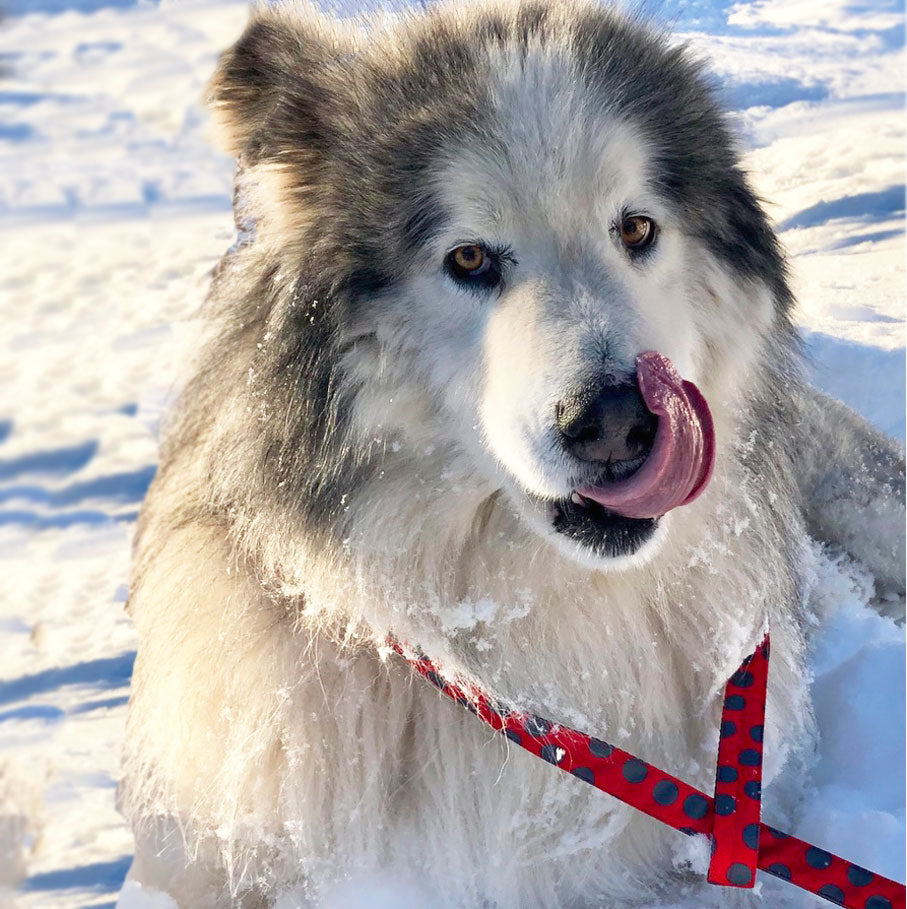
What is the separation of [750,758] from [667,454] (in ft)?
2.37

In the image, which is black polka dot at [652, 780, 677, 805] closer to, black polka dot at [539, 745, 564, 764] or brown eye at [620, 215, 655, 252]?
black polka dot at [539, 745, 564, 764]


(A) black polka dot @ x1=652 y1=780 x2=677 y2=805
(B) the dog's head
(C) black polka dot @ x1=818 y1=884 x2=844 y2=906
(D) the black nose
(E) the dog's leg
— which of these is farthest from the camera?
(E) the dog's leg

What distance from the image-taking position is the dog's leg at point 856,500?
2785 millimetres

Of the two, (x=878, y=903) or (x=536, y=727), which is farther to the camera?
(x=536, y=727)

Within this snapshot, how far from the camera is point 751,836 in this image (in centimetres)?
190

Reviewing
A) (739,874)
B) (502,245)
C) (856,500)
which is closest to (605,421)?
(502,245)

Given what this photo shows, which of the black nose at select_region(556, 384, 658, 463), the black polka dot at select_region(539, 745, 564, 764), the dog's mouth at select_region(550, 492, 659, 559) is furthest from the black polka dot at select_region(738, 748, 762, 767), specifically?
the black nose at select_region(556, 384, 658, 463)

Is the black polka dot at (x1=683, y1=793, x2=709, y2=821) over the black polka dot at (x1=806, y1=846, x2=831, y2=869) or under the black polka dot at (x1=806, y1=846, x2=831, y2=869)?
under

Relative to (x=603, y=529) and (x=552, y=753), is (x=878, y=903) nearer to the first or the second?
(x=552, y=753)

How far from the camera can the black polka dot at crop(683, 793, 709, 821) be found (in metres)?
1.94

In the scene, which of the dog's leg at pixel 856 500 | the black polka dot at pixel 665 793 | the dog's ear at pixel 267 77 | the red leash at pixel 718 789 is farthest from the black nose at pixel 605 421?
the dog's leg at pixel 856 500

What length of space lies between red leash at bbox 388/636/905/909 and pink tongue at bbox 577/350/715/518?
0.52 meters

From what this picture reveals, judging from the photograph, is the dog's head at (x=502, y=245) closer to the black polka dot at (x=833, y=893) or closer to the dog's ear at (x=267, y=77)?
the dog's ear at (x=267, y=77)

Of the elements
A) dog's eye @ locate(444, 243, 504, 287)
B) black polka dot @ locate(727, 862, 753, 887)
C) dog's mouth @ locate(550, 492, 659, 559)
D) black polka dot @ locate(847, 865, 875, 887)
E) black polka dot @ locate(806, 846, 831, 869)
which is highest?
dog's eye @ locate(444, 243, 504, 287)
